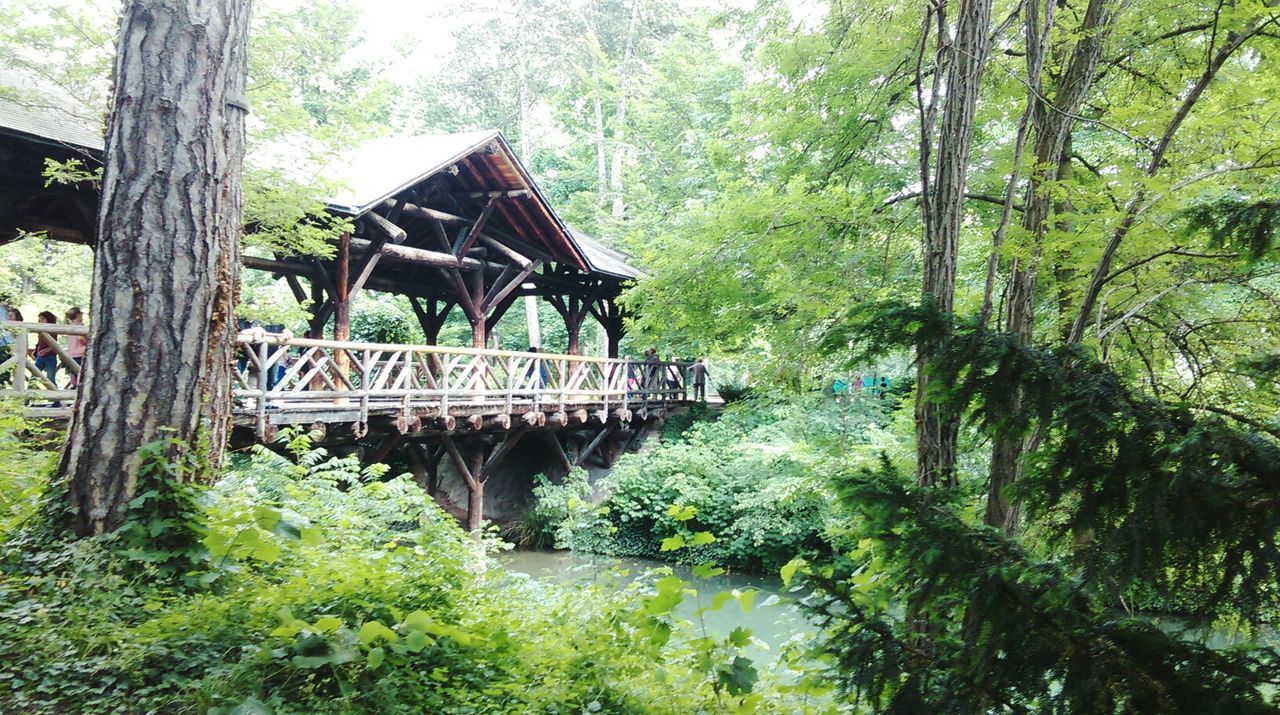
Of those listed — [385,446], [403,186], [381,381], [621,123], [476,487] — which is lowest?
[476,487]

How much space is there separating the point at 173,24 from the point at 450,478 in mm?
11306

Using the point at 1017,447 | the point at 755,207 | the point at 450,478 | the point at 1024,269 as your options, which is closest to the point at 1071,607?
the point at 1017,447

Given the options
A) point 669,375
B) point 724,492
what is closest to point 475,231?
point 724,492

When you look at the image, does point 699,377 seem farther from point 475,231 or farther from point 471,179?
point 471,179

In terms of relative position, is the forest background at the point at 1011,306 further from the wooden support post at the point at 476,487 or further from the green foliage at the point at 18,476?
the wooden support post at the point at 476,487

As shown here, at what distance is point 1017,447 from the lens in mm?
2637

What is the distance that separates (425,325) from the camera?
13.8 meters

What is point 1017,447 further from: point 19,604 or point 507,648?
point 19,604

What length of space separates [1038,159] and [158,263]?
3831mm

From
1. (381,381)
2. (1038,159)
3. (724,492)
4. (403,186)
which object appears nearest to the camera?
(1038,159)

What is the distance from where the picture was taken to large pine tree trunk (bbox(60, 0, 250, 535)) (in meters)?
2.89

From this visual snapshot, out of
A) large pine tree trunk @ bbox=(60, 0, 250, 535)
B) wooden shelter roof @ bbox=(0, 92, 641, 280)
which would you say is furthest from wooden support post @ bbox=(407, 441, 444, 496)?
large pine tree trunk @ bbox=(60, 0, 250, 535)

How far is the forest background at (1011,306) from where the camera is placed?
132 cm

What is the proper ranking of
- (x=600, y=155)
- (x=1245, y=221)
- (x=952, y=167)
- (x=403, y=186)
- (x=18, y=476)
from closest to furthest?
(x=1245, y=221) → (x=952, y=167) → (x=18, y=476) → (x=403, y=186) → (x=600, y=155)
